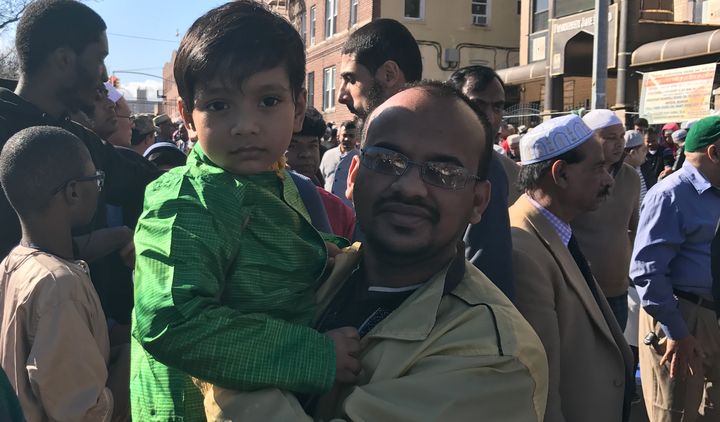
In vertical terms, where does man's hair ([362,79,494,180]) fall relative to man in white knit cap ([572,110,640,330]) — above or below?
above

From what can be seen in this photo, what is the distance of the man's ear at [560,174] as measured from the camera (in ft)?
10.6

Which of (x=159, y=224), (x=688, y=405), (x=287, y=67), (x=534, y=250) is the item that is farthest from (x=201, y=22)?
(x=688, y=405)

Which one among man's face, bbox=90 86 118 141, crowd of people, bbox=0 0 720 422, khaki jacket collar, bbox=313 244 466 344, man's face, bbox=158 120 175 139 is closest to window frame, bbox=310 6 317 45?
man's face, bbox=158 120 175 139

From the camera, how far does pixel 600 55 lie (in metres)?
10.1

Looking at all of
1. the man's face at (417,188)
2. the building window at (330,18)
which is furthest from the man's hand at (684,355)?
the building window at (330,18)

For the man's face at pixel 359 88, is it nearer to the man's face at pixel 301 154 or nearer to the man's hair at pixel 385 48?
the man's hair at pixel 385 48

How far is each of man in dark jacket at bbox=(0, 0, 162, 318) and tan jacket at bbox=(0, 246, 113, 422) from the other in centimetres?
49

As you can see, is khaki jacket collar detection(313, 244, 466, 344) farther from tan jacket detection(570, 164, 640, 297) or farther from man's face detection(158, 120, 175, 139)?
man's face detection(158, 120, 175, 139)

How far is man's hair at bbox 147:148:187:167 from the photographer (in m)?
5.05

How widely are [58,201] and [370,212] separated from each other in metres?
1.70

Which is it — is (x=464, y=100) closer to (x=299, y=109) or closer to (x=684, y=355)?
(x=299, y=109)

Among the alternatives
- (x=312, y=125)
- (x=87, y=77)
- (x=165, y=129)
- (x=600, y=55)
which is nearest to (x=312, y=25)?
(x=165, y=129)

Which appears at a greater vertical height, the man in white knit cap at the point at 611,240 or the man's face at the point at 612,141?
the man's face at the point at 612,141

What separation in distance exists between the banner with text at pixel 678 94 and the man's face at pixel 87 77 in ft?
38.9
